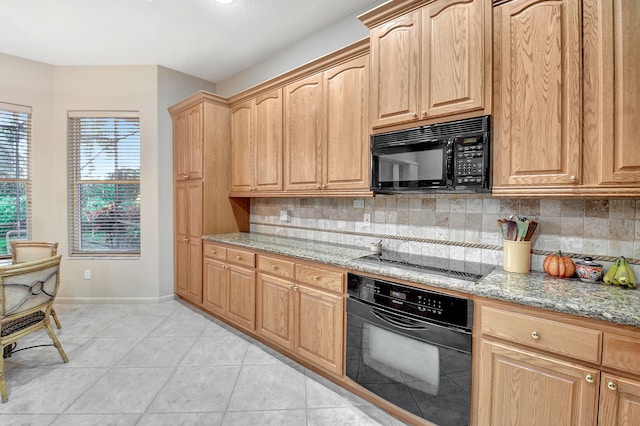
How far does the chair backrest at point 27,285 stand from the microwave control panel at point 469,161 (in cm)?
291

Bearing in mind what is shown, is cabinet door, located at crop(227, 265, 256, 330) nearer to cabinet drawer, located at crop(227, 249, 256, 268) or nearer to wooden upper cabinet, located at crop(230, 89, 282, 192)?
cabinet drawer, located at crop(227, 249, 256, 268)

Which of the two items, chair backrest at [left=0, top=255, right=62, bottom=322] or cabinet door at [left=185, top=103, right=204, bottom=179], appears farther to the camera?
cabinet door at [left=185, top=103, right=204, bottom=179]

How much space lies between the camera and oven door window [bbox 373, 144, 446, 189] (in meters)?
1.81

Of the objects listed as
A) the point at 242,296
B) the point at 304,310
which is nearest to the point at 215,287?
the point at 242,296

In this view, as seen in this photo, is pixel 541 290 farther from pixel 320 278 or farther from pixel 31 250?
pixel 31 250

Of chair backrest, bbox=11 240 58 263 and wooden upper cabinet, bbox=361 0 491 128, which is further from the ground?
wooden upper cabinet, bbox=361 0 491 128

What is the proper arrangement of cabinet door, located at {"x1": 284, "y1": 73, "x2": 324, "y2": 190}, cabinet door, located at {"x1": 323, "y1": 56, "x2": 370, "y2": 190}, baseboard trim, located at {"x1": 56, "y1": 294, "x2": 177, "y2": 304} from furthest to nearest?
baseboard trim, located at {"x1": 56, "y1": 294, "x2": 177, "y2": 304}, cabinet door, located at {"x1": 284, "y1": 73, "x2": 324, "y2": 190}, cabinet door, located at {"x1": 323, "y1": 56, "x2": 370, "y2": 190}

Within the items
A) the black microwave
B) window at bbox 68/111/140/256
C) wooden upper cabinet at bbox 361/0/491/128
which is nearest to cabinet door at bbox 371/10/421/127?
wooden upper cabinet at bbox 361/0/491/128

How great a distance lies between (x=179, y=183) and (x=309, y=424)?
10.2ft

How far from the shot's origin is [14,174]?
3.49 m

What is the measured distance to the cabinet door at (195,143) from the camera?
336 cm

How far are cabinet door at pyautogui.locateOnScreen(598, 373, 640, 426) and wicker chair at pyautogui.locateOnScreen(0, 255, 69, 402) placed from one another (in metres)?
3.29

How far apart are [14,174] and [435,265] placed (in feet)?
15.3

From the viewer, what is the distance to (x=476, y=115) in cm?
168
